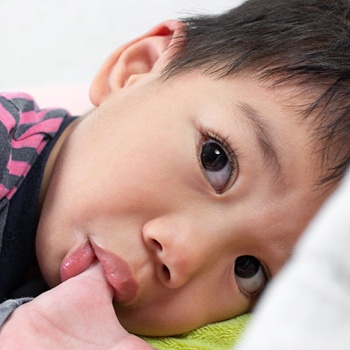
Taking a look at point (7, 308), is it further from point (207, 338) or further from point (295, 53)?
point (295, 53)

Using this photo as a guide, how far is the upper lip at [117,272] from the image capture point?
626 mm

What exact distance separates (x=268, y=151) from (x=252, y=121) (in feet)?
0.12

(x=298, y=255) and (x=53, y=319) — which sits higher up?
(x=298, y=255)

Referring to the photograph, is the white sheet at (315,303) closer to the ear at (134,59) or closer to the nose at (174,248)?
the nose at (174,248)

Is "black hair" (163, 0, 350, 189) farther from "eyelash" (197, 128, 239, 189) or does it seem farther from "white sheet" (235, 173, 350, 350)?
"white sheet" (235, 173, 350, 350)

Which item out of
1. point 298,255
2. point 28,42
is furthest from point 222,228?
point 28,42

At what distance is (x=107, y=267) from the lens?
2.09 ft

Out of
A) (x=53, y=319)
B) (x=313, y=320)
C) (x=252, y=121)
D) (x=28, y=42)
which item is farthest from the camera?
(x=28, y=42)

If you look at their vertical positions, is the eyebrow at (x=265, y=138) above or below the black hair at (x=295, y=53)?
below

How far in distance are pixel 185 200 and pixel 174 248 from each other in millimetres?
55

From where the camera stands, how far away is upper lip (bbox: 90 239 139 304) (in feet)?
2.06

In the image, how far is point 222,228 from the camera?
2.09 feet

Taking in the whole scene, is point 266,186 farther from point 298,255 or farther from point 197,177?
point 298,255

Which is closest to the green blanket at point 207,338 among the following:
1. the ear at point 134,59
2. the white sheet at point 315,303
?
the ear at point 134,59
